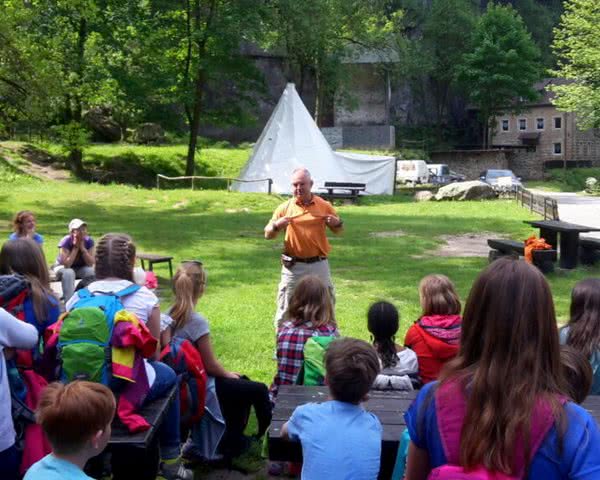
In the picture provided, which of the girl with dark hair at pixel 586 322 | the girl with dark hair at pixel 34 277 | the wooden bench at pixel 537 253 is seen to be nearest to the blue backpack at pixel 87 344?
the girl with dark hair at pixel 34 277

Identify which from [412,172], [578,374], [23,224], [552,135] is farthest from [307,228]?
[552,135]

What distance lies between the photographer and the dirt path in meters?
30.4

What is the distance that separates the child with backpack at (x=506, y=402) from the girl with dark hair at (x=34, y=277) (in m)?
2.70

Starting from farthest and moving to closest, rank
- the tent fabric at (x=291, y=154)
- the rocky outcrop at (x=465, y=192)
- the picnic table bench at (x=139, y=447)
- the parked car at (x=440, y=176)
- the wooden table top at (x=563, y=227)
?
the parked car at (x=440, y=176) → the rocky outcrop at (x=465, y=192) → the tent fabric at (x=291, y=154) → the wooden table top at (x=563, y=227) → the picnic table bench at (x=139, y=447)

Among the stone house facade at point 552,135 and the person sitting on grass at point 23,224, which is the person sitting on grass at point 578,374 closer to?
the person sitting on grass at point 23,224

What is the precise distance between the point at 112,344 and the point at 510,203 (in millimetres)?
27980

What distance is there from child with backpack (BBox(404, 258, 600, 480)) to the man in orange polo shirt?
570cm

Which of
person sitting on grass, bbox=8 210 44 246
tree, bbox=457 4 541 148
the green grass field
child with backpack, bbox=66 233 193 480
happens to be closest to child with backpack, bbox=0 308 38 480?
child with backpack, bbox=66 233 193 480

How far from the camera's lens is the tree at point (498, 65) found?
58125 millimetres

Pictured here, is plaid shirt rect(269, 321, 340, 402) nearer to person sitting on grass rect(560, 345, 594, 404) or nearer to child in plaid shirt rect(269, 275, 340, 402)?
child in plaid shirt rect(269, 275, 340, 402)

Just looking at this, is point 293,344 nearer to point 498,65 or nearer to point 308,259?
point 308,259

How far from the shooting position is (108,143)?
39.0 metres

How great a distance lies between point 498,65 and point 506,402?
59267mm

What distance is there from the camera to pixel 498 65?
5822 cm
